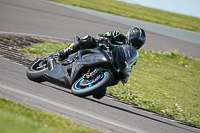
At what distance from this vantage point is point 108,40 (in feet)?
20.1

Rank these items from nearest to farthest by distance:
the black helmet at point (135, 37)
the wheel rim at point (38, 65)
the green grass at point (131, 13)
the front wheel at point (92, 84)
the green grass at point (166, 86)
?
the front wheel at point (92, 84) → the black helmet at point (135, 37) → the wheel rim at point (38, 65) → the green grass at point (166, 86) → the green grass at point (131, 13)

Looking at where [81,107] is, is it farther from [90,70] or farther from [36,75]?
[36,75]

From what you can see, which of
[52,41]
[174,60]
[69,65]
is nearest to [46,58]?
[69,65]

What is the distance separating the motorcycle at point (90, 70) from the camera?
18.5 ft

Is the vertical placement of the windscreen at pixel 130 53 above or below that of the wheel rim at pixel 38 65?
above

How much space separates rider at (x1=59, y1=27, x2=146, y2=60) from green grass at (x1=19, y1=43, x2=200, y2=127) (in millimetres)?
1847

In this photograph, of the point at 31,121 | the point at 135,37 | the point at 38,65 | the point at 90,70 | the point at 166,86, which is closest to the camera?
the point at 31,121

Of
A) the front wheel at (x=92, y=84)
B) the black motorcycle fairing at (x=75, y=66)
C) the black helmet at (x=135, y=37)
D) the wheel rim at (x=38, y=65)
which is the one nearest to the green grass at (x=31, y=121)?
the front wheel at (x=92, y=84)

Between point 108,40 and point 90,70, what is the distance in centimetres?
66

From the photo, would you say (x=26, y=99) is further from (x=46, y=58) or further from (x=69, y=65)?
(x=46, y=58)

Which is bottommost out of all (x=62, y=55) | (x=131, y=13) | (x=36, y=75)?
(x=131, y=13)

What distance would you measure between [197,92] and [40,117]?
7979 millimetres

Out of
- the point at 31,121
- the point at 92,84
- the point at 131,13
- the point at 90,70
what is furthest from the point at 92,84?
the point at 131,13

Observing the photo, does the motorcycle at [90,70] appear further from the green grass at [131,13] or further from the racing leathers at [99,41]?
the green grass at [131,13]
